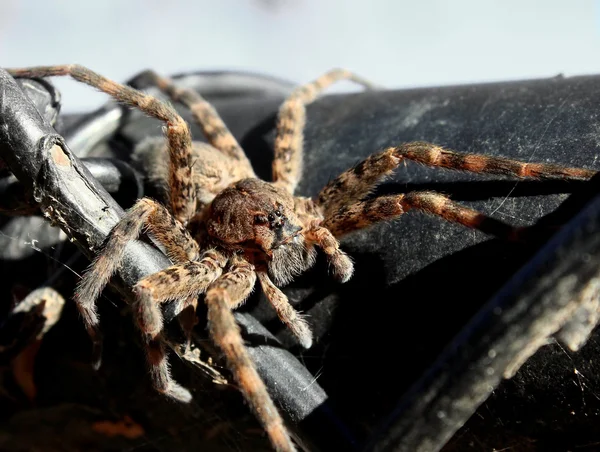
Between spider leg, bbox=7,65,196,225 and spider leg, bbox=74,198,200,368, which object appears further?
spider leg, bbox=7,65,196,225

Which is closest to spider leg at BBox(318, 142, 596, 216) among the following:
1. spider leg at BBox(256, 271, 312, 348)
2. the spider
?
the spider

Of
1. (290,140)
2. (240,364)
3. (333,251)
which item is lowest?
(240,364)

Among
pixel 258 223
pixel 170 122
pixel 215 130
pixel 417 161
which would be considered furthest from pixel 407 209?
pixel 215 130

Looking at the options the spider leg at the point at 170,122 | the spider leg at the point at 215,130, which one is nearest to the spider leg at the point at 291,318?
the spider leg at the point at 170,122

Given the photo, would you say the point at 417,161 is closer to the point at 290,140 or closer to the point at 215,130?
the point at 290,140

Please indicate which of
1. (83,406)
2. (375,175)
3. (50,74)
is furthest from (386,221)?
(50,74)

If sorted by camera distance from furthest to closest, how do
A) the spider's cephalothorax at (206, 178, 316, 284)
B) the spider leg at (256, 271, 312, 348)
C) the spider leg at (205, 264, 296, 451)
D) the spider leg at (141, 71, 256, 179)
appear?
the spider leg at (141, 71, 256, 179), the spider's cephalothorax at (206, 178, 316, 284), the spider leg at (256, 271, 312, 348), the spider leg at (205, 264, 296, 451)

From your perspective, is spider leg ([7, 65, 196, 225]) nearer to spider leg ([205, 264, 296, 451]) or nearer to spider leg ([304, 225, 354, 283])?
spider leg ([304, 225, 354, 283])
